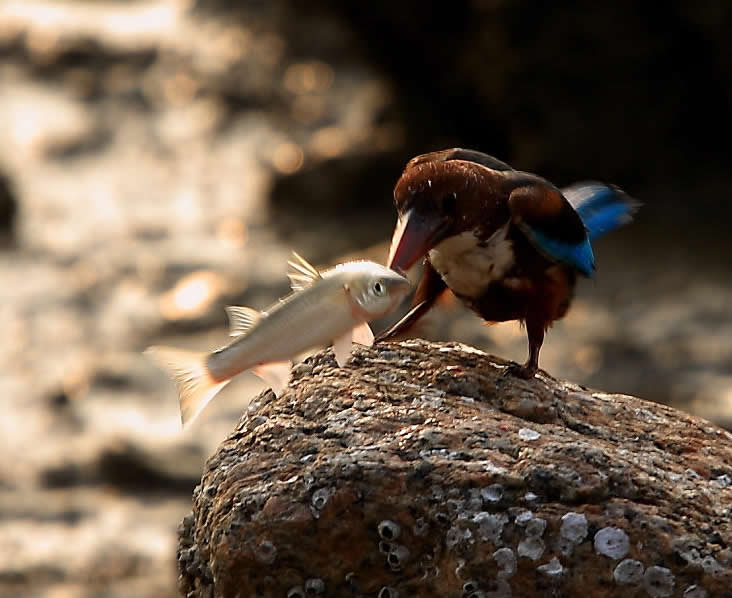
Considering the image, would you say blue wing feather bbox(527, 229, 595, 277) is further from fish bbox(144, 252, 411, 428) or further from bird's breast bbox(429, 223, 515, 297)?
fish bbox(144, 252, 411, 428)

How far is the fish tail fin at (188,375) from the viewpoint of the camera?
11.2ft

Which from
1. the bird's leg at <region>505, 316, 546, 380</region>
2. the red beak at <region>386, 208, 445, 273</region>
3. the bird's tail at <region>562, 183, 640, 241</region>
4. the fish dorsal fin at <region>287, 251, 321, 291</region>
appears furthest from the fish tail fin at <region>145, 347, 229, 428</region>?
the bird's tail at <region>562, 183, 640, 241</region>

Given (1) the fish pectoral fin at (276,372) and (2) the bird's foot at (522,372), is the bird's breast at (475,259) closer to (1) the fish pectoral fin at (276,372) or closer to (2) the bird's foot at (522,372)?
(2) the bird's foot at (522,372)

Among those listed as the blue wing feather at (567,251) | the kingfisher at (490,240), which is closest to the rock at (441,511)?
the kingfisher at (490,240)

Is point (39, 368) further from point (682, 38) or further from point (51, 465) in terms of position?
point (682, 38)

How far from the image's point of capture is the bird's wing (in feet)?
13.5

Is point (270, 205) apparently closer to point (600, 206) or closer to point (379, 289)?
point (600, 206)

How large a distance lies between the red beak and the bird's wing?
1.06 feet

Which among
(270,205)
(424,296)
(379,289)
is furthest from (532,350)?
(270,205)

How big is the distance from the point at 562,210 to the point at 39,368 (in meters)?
7.36

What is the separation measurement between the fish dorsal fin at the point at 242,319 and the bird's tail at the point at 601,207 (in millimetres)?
1727

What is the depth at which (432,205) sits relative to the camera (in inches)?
154

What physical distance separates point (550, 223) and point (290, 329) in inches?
41.9

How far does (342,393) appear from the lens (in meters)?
3.83
